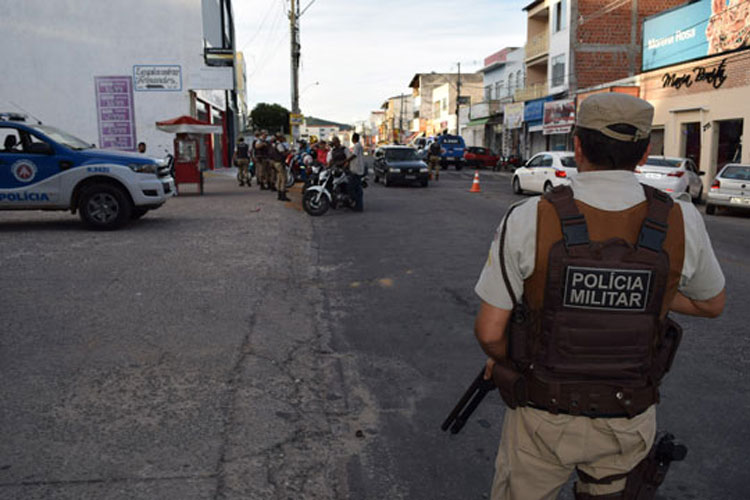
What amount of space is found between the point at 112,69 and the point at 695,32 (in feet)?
76.8

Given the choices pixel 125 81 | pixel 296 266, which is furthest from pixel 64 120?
pixel 296 266

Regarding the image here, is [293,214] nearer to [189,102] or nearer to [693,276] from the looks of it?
[693,276]

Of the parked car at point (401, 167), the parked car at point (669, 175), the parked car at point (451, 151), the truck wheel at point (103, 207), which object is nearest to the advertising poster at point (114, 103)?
the parked car at point (401, 167)

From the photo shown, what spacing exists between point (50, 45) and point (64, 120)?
316 cm

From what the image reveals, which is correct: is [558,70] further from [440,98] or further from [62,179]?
[440,98]

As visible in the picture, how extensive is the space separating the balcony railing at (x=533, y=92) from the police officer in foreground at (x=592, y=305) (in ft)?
142

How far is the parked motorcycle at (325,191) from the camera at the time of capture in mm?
14500

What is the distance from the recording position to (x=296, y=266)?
8859 mm

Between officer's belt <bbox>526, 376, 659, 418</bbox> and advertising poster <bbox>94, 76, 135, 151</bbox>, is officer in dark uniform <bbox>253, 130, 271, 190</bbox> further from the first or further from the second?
officer's belt <bbox>526, 376, 659, 418</bbox>

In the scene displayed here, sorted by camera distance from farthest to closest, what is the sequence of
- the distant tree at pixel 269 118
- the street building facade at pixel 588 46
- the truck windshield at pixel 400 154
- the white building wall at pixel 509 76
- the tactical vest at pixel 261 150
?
the distant tree at pixel 269 118 < the white building wall at pixel 509 76 < the street building facade at pixel 588 46 < the truck windshield at pixel 400 154 < the tactical vest at pixel 261 150

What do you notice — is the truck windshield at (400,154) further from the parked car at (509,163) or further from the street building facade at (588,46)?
the parked car at (509,163)

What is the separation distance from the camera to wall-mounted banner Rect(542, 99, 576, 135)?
37344mm

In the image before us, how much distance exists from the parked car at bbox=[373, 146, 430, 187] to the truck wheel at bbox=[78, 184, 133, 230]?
13.6 metres

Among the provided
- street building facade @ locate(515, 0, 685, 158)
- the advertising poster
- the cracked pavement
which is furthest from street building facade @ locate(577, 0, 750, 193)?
the advertising poster
